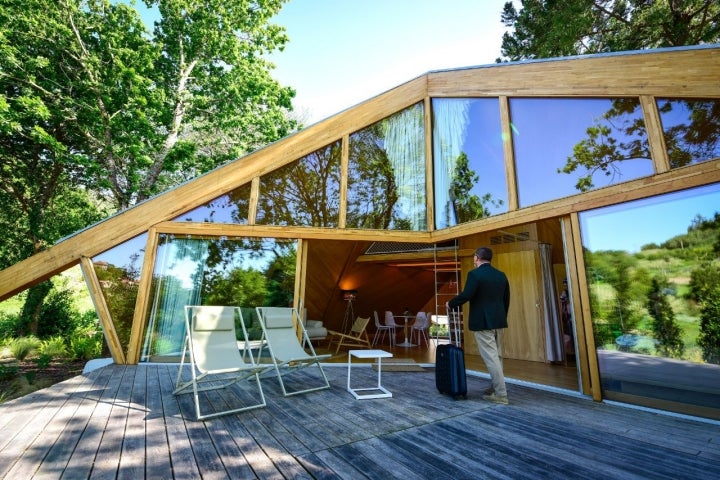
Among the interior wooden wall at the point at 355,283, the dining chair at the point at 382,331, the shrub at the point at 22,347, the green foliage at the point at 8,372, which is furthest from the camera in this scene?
the dining chair at the point at 382,331

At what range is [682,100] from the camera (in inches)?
163

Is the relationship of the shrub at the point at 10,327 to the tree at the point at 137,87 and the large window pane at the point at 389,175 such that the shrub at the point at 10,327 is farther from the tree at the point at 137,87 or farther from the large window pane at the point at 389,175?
the large window pane at the point at 389,175

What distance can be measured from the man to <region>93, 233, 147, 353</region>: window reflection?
18.1 feet

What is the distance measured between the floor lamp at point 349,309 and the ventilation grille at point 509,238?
453cm

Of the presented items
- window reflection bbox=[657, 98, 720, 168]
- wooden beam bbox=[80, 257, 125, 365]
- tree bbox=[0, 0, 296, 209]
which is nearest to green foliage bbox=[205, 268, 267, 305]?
wooden beam bbox=[80, 257, 125, 365]

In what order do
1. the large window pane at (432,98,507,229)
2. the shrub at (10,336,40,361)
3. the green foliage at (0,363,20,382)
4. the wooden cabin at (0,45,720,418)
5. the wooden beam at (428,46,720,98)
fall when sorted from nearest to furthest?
the wooden beam at (428,46,720,98), the wooden cabin at (0,45,720,418), the large window pane at (432,98,507,229), the green foliage at (0,363,20,382), the shrub at (10,336,40,361)

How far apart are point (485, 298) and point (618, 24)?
1046cm

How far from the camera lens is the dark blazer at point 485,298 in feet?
13.3

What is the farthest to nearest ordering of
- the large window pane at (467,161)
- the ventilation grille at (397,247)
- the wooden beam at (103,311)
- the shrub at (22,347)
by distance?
1. the ventilation grille at (397,247)
2. the shrub at (22,347)
3. the large window pane at (467,161)
4. the wooden beam at (103,311)

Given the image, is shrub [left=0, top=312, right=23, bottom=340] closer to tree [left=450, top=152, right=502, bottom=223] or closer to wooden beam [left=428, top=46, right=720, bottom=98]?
tree [left=450, top=152, right=502, bottom=223]

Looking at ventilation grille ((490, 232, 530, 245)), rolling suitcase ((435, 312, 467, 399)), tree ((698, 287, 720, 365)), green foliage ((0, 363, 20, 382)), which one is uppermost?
ventilation grille ((490, 232, 530, 245))

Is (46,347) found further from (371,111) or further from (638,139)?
(638,139)

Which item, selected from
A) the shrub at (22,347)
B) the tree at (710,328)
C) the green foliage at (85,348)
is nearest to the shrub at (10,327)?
the shrub at (22,347)

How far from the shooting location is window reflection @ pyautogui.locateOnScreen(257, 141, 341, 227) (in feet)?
22.3
